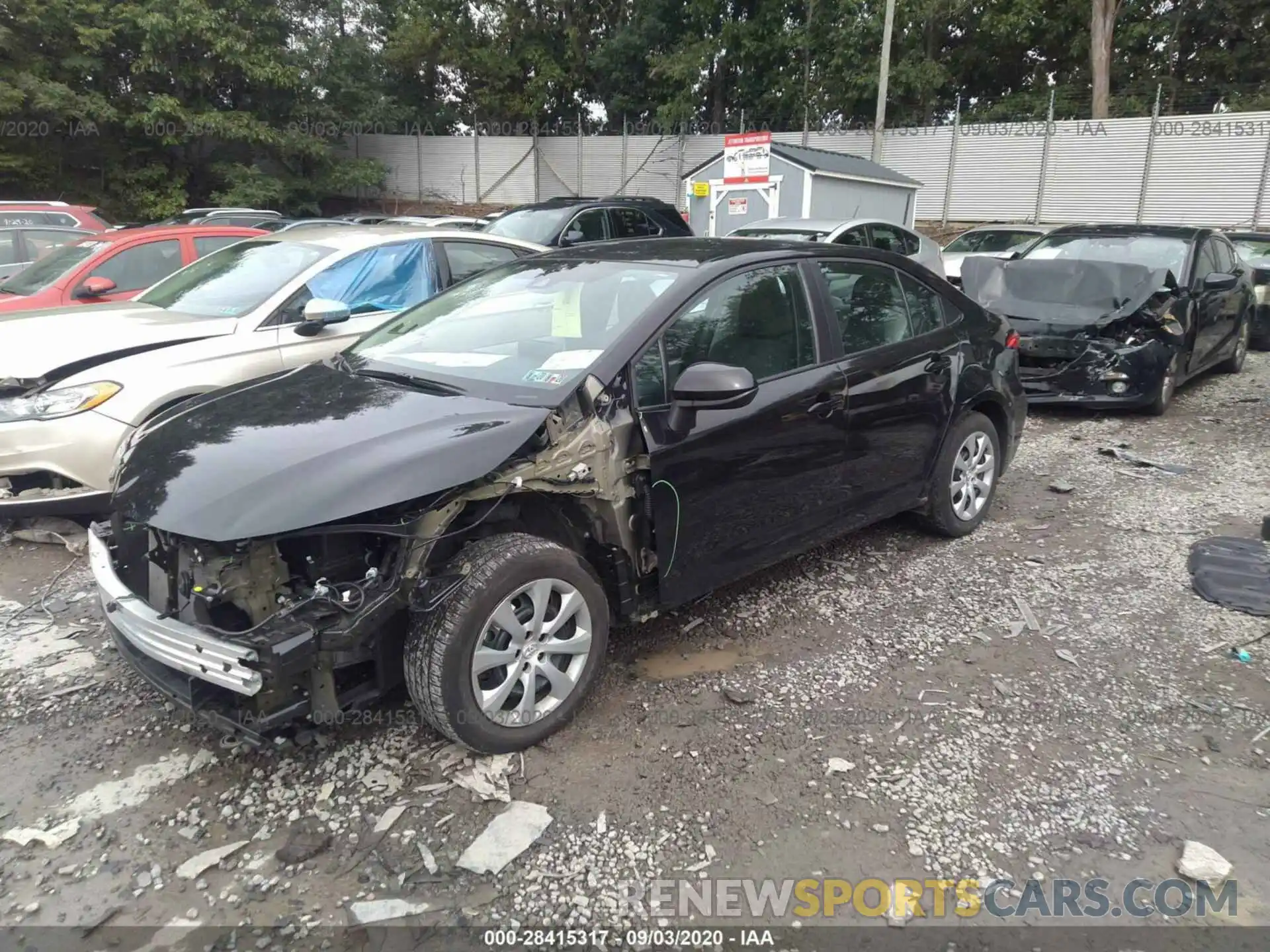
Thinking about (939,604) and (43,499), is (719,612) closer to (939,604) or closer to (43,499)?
(939,604)

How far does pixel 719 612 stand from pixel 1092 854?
1818mm

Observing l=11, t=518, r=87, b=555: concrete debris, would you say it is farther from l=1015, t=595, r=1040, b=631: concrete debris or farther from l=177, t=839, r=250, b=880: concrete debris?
l=1015, t=595, r=1040, b=631: concrete debris

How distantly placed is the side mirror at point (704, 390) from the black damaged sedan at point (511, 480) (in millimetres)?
12

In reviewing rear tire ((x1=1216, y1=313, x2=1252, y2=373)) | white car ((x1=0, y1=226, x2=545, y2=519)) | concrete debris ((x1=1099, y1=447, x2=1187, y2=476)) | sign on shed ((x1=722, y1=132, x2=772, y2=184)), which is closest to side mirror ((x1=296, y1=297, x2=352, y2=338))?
white car ((x1=0, y1=226, x2=545, y2=519))

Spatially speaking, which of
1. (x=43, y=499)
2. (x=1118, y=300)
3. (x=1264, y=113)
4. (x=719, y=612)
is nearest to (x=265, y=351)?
(x=43, y=499)

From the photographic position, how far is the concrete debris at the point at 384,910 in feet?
7.57

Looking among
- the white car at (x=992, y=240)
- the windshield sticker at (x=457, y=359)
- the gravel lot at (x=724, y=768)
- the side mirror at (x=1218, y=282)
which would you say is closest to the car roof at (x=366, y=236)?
the windshield sticker at (x=457, y=359)

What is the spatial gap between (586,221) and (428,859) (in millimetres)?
8769

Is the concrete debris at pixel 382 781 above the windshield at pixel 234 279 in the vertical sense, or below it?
below

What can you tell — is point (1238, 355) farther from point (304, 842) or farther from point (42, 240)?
point (42, 240)

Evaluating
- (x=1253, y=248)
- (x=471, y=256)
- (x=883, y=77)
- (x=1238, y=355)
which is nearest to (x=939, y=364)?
(x=471, y=256)

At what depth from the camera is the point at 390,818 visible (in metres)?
2.67

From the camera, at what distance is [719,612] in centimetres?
401

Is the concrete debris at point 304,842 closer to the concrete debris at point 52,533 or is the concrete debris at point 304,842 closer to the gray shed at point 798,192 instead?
the concrete debris at point 52,533
